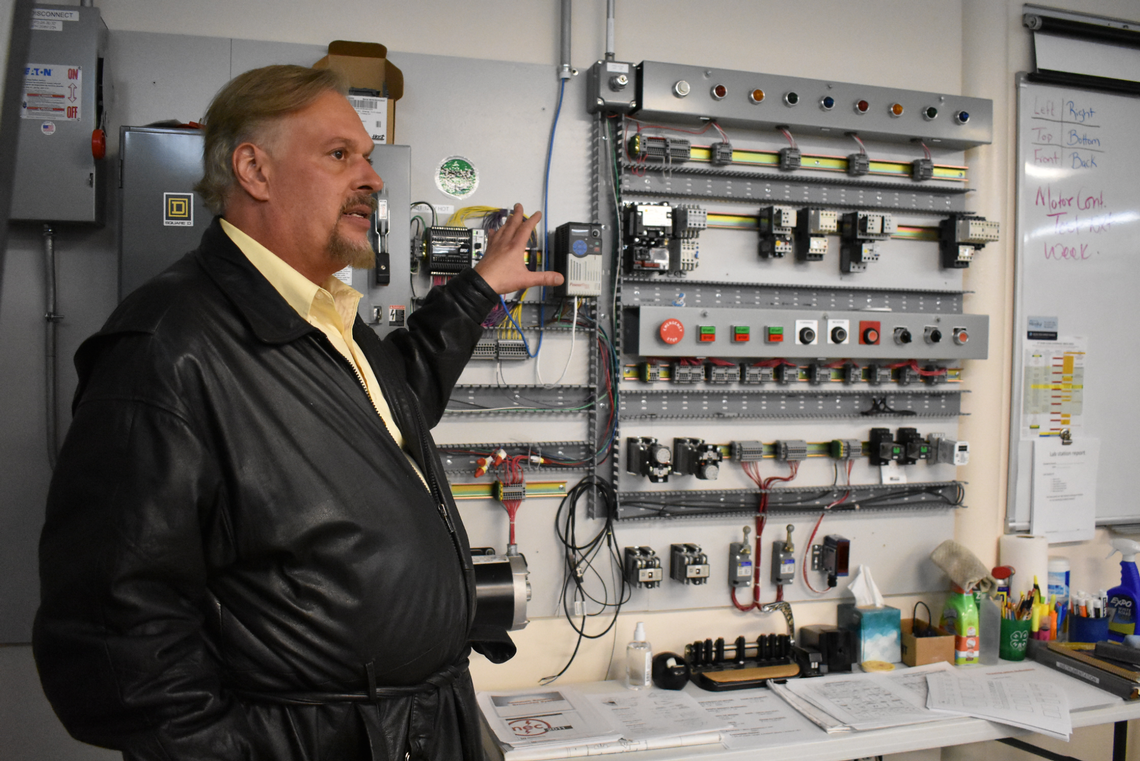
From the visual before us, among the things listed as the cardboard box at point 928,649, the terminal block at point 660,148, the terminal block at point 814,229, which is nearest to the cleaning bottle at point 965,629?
the cardboard box at point 928,649

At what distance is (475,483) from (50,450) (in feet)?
3.91

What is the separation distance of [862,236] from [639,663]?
1604 millimetres

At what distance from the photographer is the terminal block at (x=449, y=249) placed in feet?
7.46

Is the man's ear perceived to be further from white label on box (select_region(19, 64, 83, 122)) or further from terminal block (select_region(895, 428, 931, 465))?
terminal block (select_region(895, 428, 931, 465))

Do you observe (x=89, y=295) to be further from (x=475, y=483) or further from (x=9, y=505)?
(x=475, y=483)

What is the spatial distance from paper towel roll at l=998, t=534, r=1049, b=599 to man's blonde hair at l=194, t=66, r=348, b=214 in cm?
274

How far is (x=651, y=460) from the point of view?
245 cm

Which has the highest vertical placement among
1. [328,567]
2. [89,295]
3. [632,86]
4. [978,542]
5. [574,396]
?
[632,86]

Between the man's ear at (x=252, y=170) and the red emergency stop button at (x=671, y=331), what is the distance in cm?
137

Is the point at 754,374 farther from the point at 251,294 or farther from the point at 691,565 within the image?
the point at 251,294

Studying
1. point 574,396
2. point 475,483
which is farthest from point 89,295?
point 574,396

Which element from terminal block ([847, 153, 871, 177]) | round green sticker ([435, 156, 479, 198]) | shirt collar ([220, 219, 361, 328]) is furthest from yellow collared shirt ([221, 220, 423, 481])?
terminal block ([847, 153, 871, 177])

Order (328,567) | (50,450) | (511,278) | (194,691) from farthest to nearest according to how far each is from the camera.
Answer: (50,450), (511,278), (328,567), (194,691)

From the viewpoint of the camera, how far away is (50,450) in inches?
83.4
